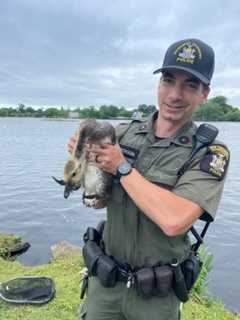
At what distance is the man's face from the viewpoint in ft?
9.64

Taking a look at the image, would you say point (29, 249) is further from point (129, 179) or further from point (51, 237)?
point (129, 179)

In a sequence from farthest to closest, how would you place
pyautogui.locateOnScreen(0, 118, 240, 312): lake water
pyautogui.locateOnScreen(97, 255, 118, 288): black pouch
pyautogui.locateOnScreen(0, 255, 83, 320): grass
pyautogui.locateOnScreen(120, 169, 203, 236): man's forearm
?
pyautogui.locateOnScreen(0, 118, 240, 312): lake water
pyautogui.locateOnScreen(0, 255, 83, 320): grass
pyautogui.locateOnScreen(97, 255, 118, 288): black pouch
pyautogui.locateOnScreen(120, 169, 203, 236): man's forearm

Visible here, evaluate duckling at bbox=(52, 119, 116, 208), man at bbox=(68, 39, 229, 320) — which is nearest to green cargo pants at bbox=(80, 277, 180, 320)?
man at bbox=(68, 39, 229, 320)

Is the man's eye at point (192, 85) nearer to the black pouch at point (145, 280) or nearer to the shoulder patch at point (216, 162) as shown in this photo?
the shoulder patch at point (216, 162)

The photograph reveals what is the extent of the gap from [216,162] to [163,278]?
Result: 0.95m

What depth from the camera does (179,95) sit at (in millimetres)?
2928

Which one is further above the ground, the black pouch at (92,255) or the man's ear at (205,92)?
the man's ear at (205,92)

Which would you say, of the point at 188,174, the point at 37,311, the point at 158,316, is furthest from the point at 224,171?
the point at 37,311

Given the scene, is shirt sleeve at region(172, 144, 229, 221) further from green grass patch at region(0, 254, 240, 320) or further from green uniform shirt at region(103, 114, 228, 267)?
green grass patch at region(0, 254, 240, 320)

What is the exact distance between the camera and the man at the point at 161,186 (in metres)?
2.63

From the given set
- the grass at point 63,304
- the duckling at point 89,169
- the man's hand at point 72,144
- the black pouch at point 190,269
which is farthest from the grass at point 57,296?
the man's hand at point 72,144

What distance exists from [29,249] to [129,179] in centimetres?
921

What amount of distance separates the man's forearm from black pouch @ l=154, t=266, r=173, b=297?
1.51 ft

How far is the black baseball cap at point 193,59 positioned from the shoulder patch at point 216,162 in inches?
20.9
